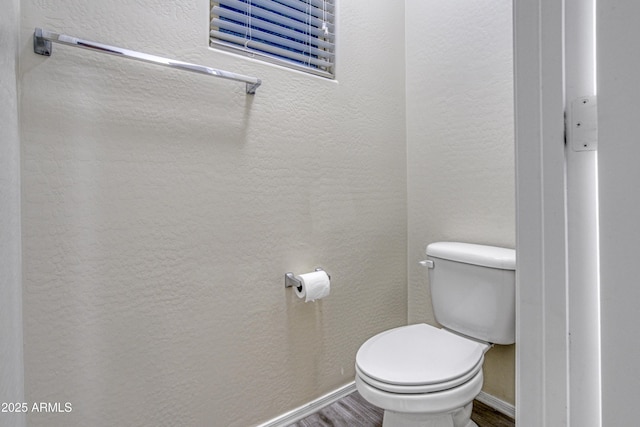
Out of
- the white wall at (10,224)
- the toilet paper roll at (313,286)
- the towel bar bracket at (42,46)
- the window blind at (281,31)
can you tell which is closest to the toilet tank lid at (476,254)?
the toilet paper roll at (313,286)

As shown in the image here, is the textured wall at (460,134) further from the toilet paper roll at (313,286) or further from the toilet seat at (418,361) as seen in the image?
the toilet paper roll at (313,286)

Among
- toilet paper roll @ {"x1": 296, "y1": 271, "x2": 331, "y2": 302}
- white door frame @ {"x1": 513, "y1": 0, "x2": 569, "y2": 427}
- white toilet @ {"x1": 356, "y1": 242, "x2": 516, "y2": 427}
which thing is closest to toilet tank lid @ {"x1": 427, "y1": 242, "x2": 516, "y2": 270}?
white toilet @ {"x1": 356, "y1": 242, "x2": 516, "y2": 427}

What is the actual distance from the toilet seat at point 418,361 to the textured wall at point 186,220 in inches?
14.8

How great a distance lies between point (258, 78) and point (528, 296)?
120 centimetres

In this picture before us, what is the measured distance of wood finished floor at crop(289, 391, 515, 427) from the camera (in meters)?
1.43

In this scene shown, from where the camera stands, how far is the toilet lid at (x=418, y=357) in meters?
1.05

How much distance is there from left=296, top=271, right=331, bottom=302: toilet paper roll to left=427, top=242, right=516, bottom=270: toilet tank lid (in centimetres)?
52

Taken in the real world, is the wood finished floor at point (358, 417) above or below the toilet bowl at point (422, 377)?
below

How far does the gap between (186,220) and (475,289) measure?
3.89 feet

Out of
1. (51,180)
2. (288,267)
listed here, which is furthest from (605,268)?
(51,180)

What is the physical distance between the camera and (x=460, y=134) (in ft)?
5.25

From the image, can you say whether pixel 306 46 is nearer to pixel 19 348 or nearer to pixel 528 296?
pixel 528 296

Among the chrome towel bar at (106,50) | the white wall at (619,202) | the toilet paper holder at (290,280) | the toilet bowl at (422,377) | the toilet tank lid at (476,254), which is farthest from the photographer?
the toilet paper holder at (290,280)

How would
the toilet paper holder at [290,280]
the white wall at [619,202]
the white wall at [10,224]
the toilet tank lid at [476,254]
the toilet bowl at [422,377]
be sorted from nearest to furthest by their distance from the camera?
the white wall at [619,202], the white wall at [10,224], the toilet bowl at [422,377], the toilet tank lid at [476,254], the toilet paper holder at [290,280]
